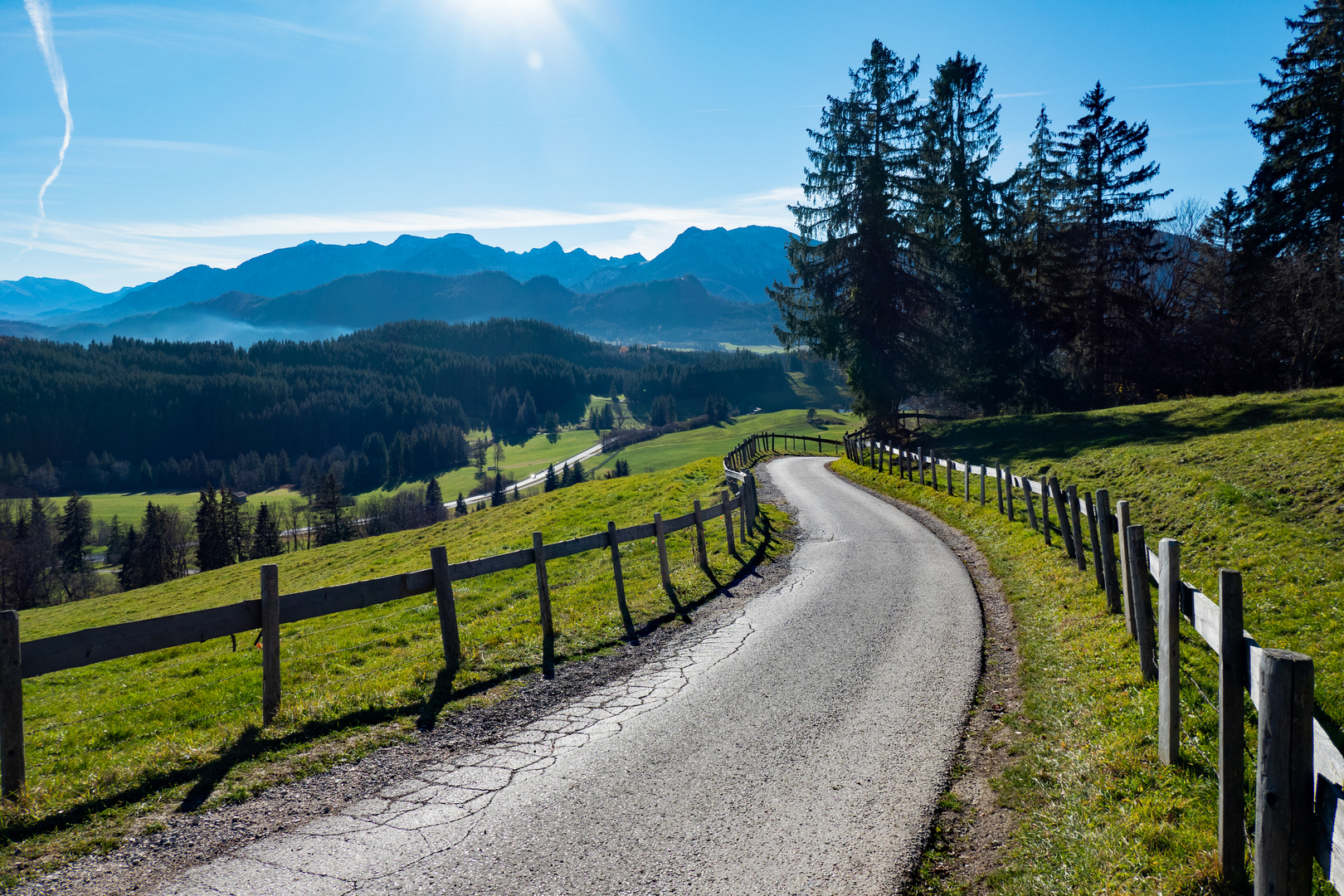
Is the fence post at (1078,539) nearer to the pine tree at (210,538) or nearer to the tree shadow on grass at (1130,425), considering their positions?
the tree shadow on grass at (1130,425)

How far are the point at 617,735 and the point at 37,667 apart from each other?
5205 mm

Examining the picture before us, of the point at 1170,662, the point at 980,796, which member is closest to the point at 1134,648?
the point at 1170,662

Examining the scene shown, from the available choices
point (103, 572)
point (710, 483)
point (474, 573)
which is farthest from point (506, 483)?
point (474, 573)

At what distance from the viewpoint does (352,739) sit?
22.7ft

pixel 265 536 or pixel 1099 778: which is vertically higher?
pixel 1099 778

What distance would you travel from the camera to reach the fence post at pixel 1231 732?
11.9ft

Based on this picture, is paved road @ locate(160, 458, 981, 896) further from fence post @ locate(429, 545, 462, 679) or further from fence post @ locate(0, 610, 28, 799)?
fence post @ locate(0, 610, 28, 799)

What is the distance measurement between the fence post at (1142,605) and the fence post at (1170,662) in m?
1.53

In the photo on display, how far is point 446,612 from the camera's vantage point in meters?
8.94

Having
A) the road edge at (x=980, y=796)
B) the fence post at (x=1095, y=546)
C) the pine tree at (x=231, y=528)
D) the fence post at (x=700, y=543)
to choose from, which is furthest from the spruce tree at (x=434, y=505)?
the road edge at (x=980, y=796)

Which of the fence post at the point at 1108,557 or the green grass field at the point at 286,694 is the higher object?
the fence post at the point at 1108,557

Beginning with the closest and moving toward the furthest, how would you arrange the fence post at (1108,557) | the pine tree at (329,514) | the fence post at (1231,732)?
the fence post at (1231,732) → the fence post at (1108,557) → the pine tree at (329,514)

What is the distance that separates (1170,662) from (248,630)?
852cm

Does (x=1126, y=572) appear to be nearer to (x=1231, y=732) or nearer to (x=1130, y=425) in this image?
(x=1231, y=732)
